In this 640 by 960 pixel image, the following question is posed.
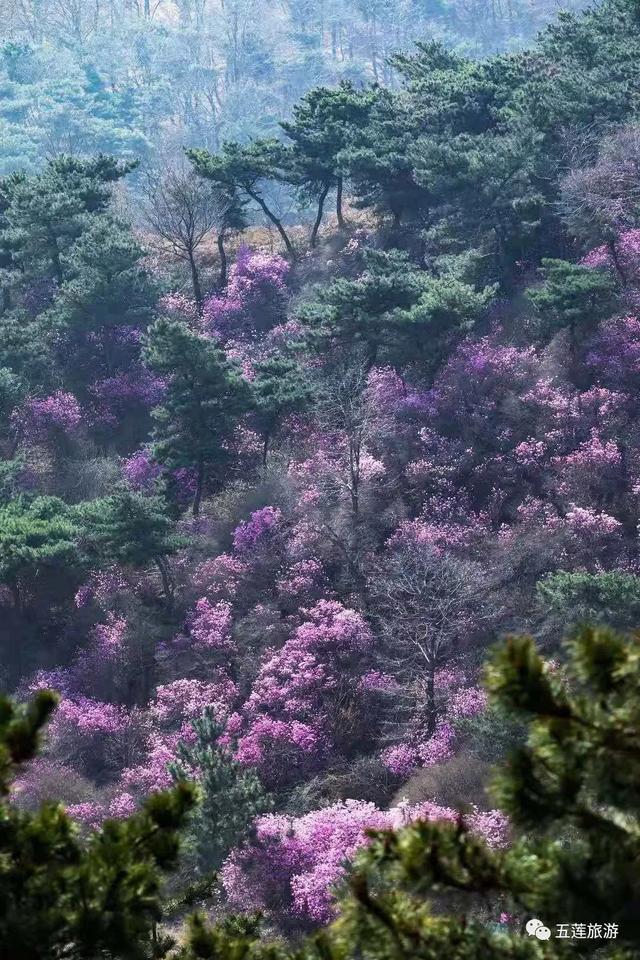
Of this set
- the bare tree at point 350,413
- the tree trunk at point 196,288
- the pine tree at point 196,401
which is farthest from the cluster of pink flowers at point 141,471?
the tree trunk at point 196,288

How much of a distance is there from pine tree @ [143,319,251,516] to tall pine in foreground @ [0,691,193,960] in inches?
986

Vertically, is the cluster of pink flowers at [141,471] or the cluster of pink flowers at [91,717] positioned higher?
the cluster of pink flowers at [141,471]

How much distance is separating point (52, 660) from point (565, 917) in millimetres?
25559

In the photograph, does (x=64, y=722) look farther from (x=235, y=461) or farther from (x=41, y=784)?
(x=235, y=461)

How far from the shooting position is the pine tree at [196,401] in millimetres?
30344

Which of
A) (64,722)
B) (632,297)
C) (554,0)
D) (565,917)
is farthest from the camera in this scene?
(554,0)

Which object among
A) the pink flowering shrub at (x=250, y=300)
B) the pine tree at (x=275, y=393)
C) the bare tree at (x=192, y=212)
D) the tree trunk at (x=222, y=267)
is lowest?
the pine tree at (x=275, y=393)

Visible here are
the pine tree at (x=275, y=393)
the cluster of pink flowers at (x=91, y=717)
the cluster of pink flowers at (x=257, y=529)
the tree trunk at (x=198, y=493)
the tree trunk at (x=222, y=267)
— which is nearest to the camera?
the cluster of pink flowers at (x=91, y=717)

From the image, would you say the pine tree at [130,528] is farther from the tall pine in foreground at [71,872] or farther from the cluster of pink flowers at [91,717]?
the tall pine in foreground at [71,872]

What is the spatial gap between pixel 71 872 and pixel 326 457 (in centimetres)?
2600

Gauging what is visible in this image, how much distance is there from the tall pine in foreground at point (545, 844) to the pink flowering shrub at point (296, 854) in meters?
14.5

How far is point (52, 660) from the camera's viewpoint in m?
28.9

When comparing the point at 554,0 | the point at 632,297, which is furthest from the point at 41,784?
the point at 554,0

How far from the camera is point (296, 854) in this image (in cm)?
2002
